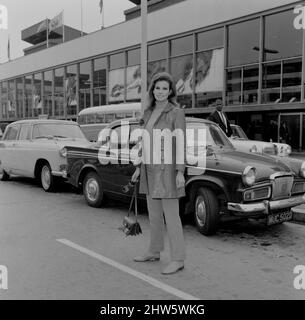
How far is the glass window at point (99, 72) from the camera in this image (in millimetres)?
28797

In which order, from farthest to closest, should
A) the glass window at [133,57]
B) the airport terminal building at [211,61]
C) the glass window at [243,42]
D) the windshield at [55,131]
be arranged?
the glass window at [133,57] < the glass window at [243,42] < the airport terminal building at [211,61] < the windshield at [55,131]

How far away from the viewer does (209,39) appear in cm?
2148

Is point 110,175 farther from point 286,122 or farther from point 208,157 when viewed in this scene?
point 286,122

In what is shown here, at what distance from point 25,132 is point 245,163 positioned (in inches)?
259

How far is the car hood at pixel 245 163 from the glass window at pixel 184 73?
53.8ft

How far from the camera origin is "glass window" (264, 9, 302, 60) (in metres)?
17.7

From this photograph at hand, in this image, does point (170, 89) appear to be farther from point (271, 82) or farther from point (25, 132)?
point (271, 82)

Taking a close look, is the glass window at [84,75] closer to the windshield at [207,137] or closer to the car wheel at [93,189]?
the car wheel at [93,189]

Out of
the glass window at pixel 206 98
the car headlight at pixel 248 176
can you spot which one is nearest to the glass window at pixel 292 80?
the glass window at pixel 206 98

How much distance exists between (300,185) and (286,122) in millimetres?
12803

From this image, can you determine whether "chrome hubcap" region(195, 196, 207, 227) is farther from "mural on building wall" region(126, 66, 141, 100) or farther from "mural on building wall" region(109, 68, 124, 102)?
"mural on building wall" region(109, 68, 124, 102)

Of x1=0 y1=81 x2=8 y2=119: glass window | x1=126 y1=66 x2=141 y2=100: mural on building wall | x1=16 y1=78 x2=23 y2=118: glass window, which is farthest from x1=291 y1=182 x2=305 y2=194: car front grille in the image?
x1=0 y1=81 x2=8 y2=119: glass window

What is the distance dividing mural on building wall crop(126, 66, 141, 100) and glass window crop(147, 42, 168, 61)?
44.2 inches
